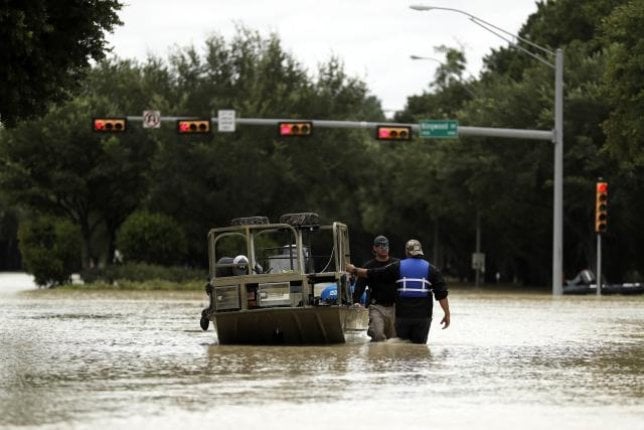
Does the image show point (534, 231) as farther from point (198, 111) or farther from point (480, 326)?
point (480, 326)

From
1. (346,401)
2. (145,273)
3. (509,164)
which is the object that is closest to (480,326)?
(346,401)

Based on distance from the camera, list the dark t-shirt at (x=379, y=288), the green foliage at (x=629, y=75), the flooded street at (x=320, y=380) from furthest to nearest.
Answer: the green foliage at (x=629, y=75)
the dark t-shirt at (x=379, y=288)
the flooded street at (x=320, y=380)

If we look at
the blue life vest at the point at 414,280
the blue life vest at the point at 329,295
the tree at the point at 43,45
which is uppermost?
the tree at the point at 43,45

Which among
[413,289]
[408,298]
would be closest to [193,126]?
[408,298]

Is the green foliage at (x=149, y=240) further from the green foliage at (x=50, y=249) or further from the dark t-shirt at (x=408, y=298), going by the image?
the dark t-shirt at (x=408, y=298)

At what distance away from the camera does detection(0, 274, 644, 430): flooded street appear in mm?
12812

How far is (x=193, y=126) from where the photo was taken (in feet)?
155

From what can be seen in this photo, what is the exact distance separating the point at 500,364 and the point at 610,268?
56654mm

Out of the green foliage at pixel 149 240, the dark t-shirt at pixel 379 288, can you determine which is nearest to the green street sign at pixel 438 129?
the green foliage at pixel 149 240

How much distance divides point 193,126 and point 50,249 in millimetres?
14049

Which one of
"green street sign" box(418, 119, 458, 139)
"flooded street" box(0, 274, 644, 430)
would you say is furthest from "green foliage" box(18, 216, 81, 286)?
"flooded street" box(0, 274, 644, 430)

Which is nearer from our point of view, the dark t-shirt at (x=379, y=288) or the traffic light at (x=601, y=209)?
the dark t-shirt at (x=379, y=288)

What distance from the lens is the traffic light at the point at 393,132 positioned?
47.0 meters

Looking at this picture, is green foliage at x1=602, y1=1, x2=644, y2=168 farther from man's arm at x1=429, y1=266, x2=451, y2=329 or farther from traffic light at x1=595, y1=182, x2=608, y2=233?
man's arm at x1=429, y1=266, x2=451, y2=329
